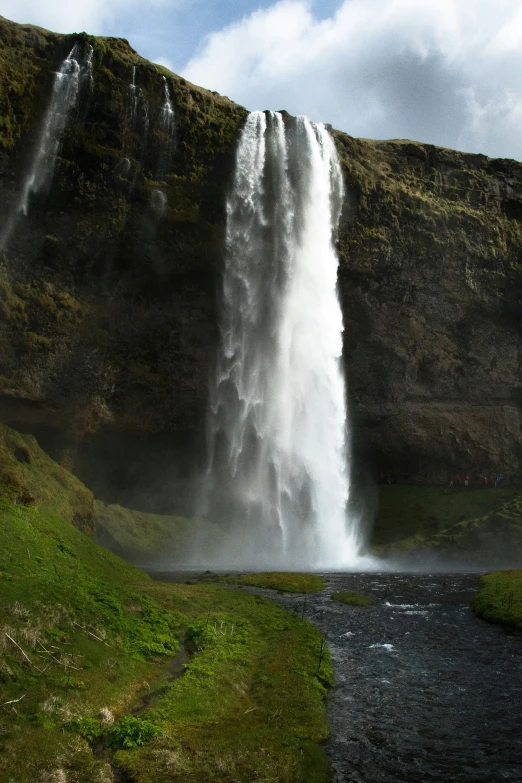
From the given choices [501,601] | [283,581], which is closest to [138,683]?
[501,601]

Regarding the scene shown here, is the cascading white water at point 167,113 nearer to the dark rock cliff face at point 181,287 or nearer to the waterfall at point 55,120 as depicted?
the dark rock cliff face at point 181,287

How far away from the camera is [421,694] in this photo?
57.3ft

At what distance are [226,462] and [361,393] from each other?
15.8m

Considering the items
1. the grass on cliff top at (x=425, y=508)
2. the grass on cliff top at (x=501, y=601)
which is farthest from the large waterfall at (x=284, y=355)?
the grass on cliff top at (x=501, y=601)

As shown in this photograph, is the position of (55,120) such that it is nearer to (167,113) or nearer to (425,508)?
(167,113)

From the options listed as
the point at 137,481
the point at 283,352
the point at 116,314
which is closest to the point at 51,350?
the point at 116,314

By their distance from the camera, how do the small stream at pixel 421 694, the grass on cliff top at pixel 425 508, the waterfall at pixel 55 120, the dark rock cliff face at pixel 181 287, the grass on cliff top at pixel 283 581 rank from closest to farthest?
the small stream at pixel 421 694 → the grass on cliff top at pixel 283 581 → the waterfall at pixel 55 120 → the dark rock cliff face at pixel 181 287 → the grass on cliff top at pixel 425 508

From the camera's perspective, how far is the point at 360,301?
208 feet

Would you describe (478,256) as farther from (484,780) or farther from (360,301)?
(484,780)

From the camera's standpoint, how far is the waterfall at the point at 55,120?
167 feet

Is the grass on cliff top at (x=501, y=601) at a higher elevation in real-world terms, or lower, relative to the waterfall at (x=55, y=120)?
lower

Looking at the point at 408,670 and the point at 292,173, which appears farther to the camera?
the point at 292,173

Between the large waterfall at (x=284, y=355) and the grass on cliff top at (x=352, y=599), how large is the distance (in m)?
24.2

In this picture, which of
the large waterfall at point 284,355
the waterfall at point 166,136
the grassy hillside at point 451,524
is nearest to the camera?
the waterfall at point 166,136
